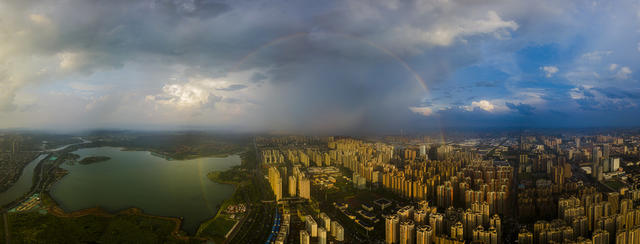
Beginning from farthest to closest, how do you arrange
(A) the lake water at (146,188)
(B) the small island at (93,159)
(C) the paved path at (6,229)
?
(B) the small island at (93,159) → (A) the lake water at (146,188) → (C) the paved path at (6,229)

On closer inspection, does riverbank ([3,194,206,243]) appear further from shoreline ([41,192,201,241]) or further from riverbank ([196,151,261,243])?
riverbank ([196,151,261,243])

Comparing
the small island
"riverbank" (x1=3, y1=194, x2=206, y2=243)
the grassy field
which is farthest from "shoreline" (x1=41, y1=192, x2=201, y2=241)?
the small island

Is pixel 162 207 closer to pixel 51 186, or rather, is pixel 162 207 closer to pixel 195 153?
pixel 51 186

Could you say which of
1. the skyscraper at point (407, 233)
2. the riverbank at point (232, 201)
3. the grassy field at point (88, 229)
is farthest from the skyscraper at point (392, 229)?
the grassy field at point (88, 229)

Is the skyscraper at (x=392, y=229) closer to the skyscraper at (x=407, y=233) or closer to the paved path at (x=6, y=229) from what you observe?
the skyscraper at (x=407, y=233)

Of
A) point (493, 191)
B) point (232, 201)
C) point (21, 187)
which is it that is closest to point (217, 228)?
point (232, 201)

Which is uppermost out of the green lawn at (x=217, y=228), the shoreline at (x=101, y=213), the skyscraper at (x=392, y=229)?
the skyscraper at (x=392, y=229)
